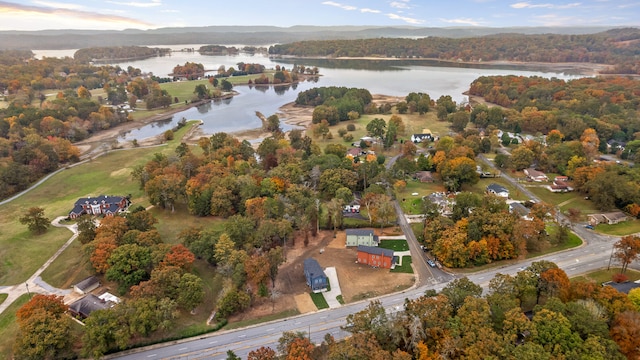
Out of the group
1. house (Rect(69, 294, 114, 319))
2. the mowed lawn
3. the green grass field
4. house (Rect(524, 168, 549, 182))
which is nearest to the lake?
the mowed lawn

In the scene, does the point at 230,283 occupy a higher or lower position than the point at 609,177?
lower

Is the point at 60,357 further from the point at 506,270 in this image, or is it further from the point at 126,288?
the point at 506,270

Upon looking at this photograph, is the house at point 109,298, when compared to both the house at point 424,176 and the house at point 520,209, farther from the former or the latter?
the house at point 520,209

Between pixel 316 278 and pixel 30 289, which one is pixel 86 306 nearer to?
pixel 30 289

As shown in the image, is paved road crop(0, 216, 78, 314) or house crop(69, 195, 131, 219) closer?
paved road crop(0, 216, 78, 314)

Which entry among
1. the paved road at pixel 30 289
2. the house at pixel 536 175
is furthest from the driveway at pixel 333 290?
the house at pixel 536 175

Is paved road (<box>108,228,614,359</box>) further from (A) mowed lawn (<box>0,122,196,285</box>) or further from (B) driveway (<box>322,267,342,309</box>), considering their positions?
(A) mowed lawn (<box>0,122,196,285</box>)

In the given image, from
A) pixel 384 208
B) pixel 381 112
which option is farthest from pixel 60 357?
pixel 381 112
